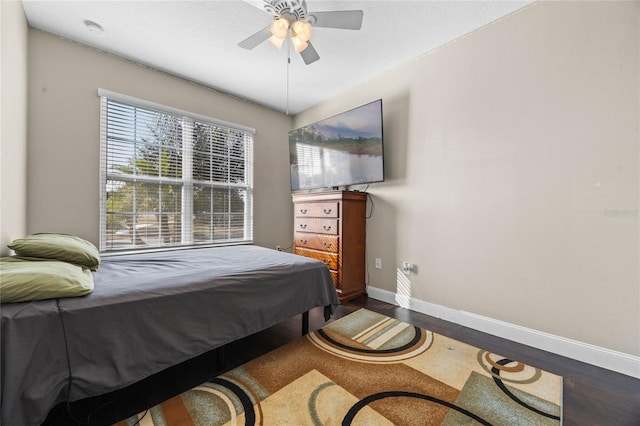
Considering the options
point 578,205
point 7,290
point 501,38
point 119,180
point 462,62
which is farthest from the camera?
point 119,180

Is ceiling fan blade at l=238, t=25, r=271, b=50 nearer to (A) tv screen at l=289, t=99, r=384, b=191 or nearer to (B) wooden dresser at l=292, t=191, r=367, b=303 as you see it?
(A) tv screen at l=289, t=99, r=384, b=191

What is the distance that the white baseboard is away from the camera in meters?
1.66

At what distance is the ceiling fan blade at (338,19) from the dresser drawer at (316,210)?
164 cm

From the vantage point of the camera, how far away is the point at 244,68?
2857mm

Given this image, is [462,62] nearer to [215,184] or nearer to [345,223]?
[345,223]

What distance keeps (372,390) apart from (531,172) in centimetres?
195

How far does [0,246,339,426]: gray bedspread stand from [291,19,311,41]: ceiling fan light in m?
1.60

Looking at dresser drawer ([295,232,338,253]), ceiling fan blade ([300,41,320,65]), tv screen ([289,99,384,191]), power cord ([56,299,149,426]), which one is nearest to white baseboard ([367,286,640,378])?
dresser drawer ([295,232,338,253])

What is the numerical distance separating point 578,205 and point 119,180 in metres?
3.97

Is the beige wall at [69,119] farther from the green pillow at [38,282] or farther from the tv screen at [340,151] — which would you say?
the tv screen at [340,151]

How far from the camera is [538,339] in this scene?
77.5 inches

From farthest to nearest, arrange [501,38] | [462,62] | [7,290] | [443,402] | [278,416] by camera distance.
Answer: [462,62]
[501,38]
[443,402]
[278,416]
[7,290]

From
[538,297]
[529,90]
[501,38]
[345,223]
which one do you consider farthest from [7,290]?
[501,38]

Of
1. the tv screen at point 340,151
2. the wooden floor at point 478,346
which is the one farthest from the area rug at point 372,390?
the tv screen at point 340,151
